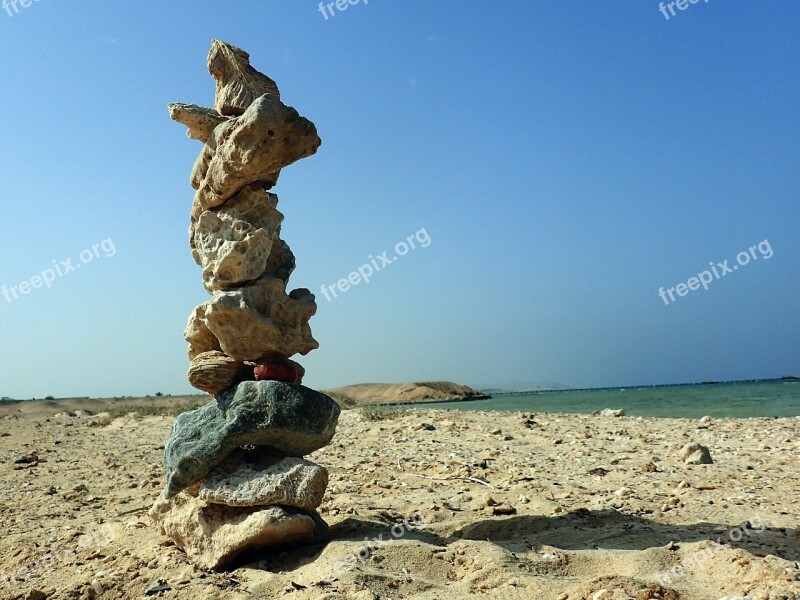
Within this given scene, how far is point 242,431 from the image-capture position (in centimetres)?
480

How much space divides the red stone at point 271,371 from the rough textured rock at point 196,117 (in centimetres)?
218

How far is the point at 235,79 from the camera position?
5594 millimetres

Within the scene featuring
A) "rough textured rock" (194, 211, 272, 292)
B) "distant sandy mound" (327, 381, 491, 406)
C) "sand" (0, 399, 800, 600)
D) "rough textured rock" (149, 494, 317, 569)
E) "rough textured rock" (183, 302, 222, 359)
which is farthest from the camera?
"distant sandy mound" (327, 381, 491, 406)

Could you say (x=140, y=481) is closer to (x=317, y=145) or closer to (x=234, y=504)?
(x=234, y=504)

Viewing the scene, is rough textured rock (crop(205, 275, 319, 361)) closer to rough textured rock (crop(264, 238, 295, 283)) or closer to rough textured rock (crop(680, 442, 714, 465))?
rough textured rock (crop(264, 238, 295, 283))

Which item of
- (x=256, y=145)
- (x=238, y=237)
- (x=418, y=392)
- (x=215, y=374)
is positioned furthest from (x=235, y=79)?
(x=418, y=392)

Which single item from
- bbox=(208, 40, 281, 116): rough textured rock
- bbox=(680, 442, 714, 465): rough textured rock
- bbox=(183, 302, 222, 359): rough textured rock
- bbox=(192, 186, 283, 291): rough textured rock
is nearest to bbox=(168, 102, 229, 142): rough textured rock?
bbox=(208, 40, 281, 116): rough textured rock

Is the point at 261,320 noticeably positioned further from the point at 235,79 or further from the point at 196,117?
the point at 235,79

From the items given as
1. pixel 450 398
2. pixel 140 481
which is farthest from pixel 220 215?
pixel 450 398

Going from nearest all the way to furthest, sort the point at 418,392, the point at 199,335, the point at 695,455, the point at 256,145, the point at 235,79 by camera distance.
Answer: the point at 256,145
the point at 199,335
the point at 235,79
the point at 695,455
the point at 418,392

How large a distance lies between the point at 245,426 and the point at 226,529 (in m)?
0.78

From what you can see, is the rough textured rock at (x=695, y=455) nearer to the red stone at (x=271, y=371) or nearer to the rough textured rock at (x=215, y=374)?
the red stone at (x=271, y=371)

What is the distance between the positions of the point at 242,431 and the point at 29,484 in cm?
525

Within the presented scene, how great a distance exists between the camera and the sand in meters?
3.91
